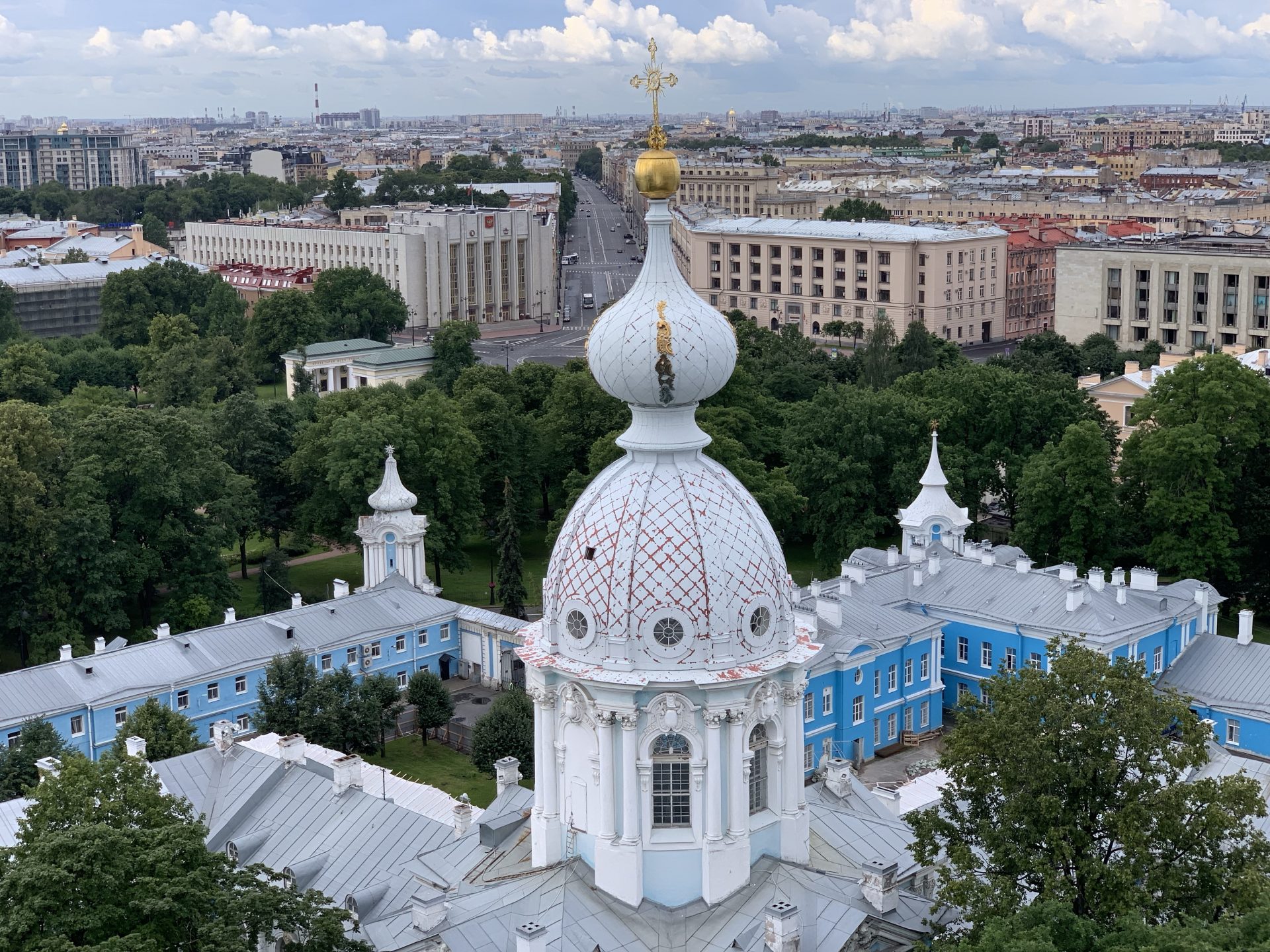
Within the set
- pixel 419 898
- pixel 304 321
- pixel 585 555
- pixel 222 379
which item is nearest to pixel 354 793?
pixel 419 898

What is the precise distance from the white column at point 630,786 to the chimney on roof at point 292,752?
12.6m

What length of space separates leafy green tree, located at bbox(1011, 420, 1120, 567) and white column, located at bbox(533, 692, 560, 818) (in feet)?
131

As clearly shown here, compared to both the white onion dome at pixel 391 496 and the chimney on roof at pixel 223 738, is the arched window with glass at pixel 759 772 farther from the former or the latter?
the white onion dome at pixel 391 496

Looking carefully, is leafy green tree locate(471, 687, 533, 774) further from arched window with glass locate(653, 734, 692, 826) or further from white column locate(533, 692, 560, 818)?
arched window with glass locate(653, 734, 692, 826)

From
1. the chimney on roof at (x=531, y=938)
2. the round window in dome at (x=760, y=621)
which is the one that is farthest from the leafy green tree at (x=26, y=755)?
the round window in dome at (x=760, y=621)

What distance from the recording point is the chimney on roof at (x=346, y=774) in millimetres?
31609

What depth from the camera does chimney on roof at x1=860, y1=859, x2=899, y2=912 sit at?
22.9m

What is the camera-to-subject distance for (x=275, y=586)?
59.8m

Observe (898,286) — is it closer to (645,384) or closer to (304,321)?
(304,321)

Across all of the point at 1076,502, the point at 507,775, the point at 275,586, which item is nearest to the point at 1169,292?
the point at 1076,502

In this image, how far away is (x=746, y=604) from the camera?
22.1 metres

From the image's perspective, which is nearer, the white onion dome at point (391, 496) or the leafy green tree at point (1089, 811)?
the leafy green tree at point (1089, 811)

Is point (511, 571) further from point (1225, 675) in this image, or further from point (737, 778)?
point (737, 778)

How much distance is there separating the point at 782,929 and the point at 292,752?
14.6 metres
